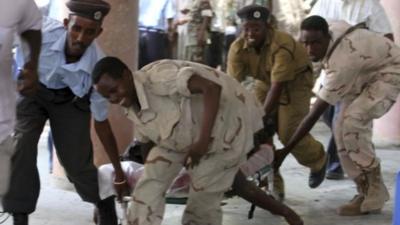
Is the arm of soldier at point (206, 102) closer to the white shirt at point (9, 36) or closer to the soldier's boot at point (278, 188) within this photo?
the white shirt at point (9, 36)

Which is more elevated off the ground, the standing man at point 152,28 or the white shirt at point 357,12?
the white shirt at point 357,12

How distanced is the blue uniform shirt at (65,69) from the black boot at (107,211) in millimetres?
529

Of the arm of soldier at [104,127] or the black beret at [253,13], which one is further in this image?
the black beret at [253,13]

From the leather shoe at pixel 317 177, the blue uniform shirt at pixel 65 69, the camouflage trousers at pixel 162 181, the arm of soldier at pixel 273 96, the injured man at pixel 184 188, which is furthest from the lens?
the leather shoe at pixel 317 177

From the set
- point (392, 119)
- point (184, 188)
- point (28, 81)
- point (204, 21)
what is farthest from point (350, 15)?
point (28, 81)

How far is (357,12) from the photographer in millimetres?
7137

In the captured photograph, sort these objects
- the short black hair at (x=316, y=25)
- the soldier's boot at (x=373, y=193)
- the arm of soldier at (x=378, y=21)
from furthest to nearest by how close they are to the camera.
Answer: the arm of soldier at (x=378, y=21)
the soldier's boot at (x=373, y=193)
the short black hair at (x=316, y=25)

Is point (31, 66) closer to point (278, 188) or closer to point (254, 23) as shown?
point (254, 23)

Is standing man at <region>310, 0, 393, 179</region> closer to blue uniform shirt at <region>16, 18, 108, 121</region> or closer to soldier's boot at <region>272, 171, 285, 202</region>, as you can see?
soldier's boot at <region>272, 171, 285, 202</region>

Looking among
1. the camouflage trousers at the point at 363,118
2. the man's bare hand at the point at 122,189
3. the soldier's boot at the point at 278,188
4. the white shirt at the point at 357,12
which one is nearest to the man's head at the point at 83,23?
the man's bare hand at the point at 122,189

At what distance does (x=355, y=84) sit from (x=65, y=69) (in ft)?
6.29

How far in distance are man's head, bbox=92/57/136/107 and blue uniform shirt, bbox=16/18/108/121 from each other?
0.37 m

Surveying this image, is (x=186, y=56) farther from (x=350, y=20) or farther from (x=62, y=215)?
(x=62, y=215)

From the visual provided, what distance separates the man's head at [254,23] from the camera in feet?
18.6
